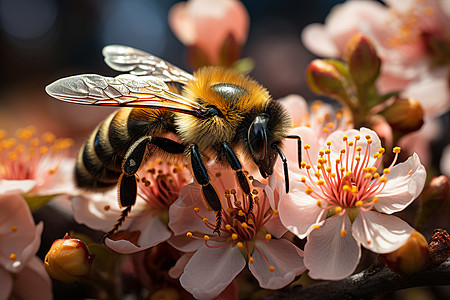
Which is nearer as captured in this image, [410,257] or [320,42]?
[410,257]

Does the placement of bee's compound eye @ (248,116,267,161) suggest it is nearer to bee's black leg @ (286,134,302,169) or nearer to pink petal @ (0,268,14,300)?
bee's black leg @ (286,134,302,169)

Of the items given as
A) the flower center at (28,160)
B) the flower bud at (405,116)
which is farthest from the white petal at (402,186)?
the flower center at (28,160)

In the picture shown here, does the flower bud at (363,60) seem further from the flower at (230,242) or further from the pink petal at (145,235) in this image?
the pink petal at (145,235)

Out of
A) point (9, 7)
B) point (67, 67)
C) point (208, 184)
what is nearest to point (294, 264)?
point (208, 184)

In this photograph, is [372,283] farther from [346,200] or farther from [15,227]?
[15,227]

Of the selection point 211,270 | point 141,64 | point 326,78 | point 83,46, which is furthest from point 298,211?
point 83,46

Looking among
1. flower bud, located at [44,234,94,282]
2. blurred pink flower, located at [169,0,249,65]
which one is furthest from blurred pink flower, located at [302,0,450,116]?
flower bud, located at [44,234,94,282]

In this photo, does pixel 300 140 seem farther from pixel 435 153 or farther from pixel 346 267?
pixel 435 153
